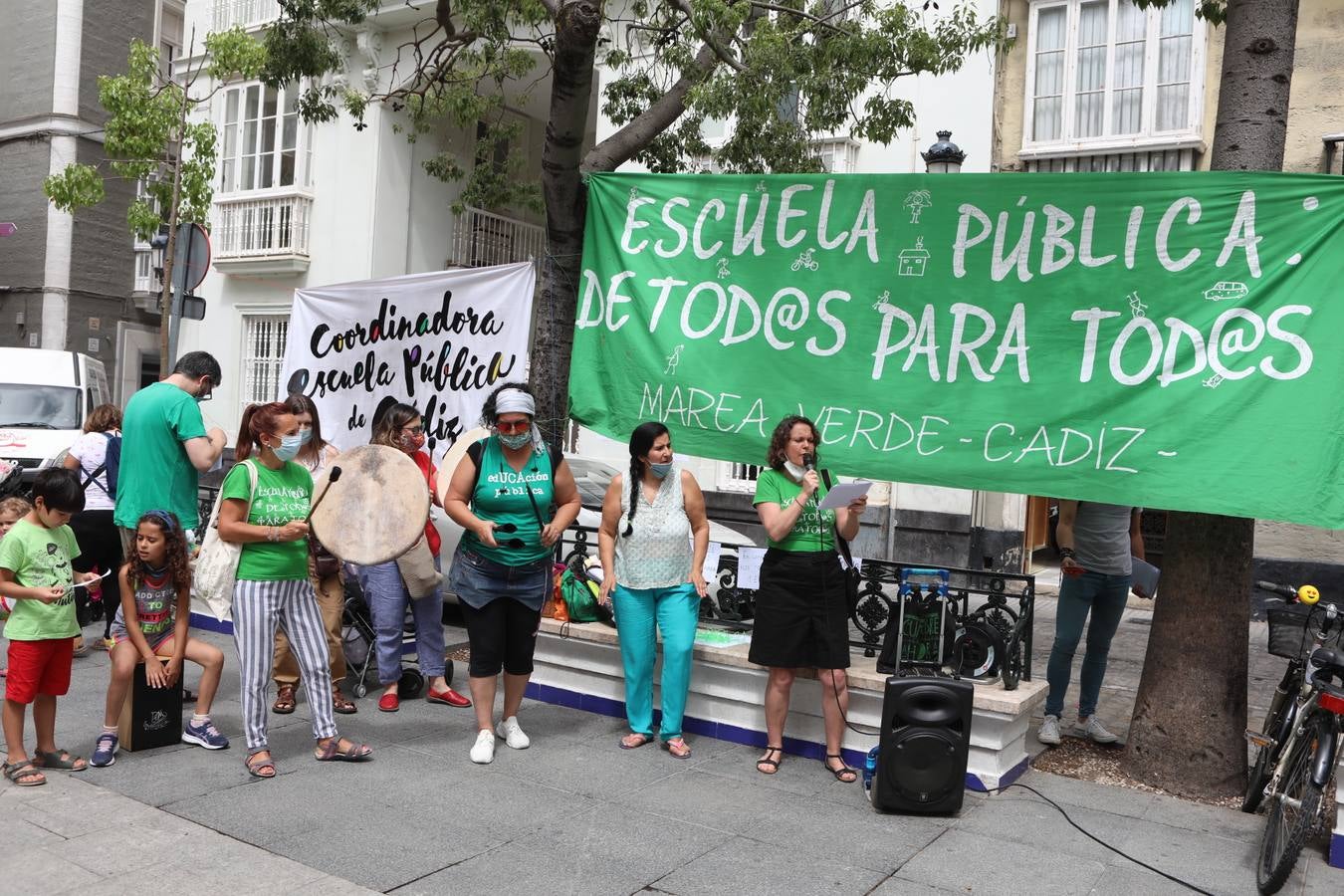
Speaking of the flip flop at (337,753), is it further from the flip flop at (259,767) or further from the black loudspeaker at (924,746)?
the black loudspeaker at (924,746)

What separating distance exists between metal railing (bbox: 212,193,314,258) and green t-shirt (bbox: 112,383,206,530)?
43.6ft

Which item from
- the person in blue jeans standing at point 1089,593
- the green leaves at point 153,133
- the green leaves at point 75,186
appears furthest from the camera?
the green leaves at point 75,186

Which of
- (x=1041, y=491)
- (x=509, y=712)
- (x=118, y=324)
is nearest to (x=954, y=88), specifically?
(x=1041, y=491)

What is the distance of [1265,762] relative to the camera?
203 inches

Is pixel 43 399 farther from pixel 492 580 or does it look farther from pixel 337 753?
pixel 492 580

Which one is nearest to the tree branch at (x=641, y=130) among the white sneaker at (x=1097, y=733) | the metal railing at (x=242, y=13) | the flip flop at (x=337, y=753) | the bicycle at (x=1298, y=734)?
the flip flop at (x=337, y=753)

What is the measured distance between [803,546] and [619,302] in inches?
77.6

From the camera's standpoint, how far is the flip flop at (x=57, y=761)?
17.4 feet

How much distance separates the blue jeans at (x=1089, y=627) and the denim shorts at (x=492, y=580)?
116 inches

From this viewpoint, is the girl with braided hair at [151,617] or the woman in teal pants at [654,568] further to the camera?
the woman in teal pants at [654,568]

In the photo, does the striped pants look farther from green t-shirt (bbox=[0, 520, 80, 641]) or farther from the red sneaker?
the red sneaker

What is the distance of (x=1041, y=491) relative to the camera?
5469 millimetres

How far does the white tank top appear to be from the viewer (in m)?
5.89

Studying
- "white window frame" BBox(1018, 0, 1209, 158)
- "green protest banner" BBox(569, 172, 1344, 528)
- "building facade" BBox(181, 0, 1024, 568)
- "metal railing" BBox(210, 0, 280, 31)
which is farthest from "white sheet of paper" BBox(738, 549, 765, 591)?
"metal railing" BBox(210, 0, 280, 31)
